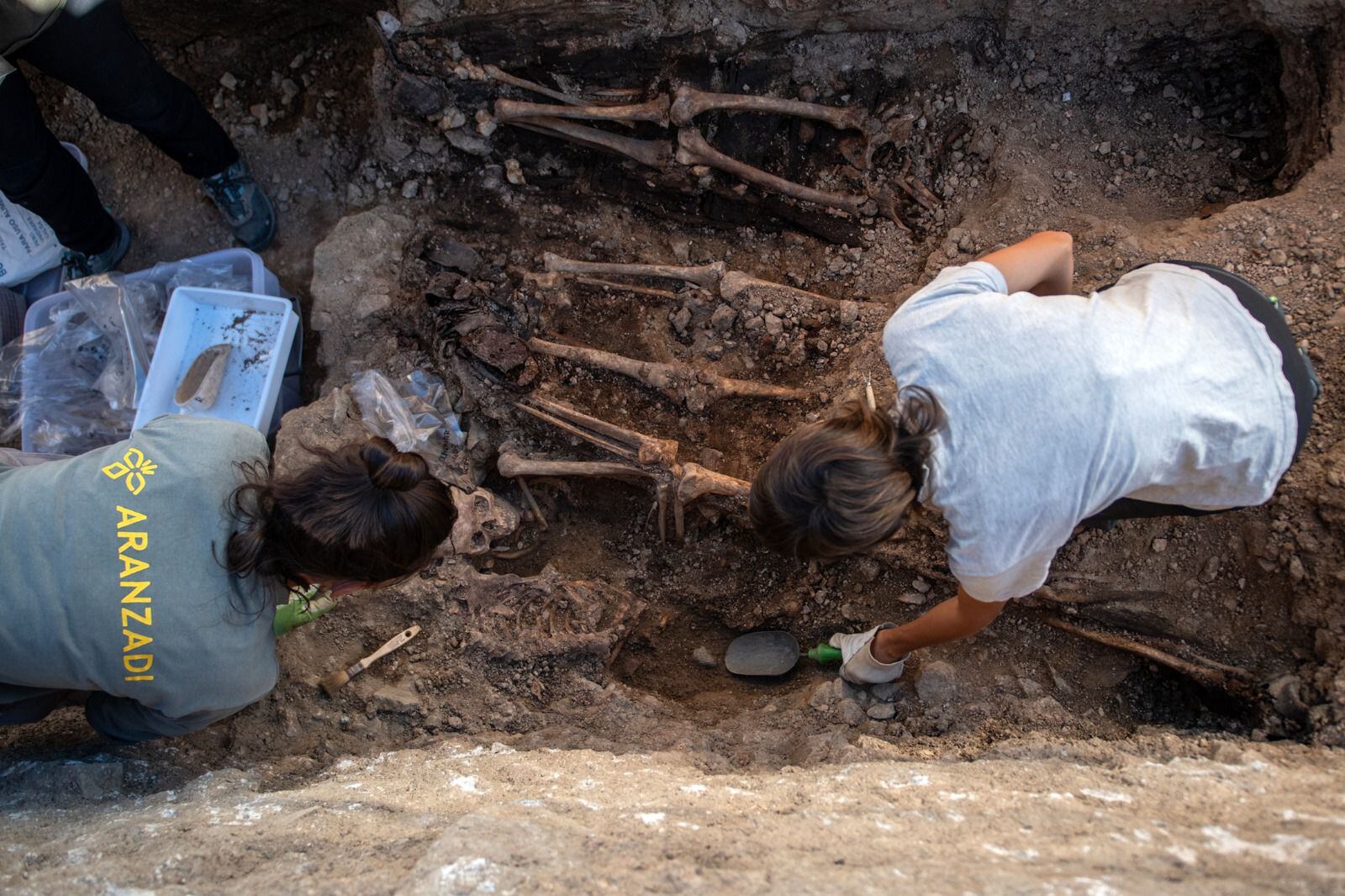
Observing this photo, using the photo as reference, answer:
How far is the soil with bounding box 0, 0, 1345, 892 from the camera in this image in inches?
93.7

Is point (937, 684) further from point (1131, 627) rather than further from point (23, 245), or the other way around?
point (23, 245)

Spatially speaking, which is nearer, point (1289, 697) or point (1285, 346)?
point (1285, 346)

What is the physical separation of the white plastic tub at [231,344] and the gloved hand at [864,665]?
2580 mm

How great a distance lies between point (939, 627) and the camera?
230cm

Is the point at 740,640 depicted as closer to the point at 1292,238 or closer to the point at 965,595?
Answer: the point at 965,595

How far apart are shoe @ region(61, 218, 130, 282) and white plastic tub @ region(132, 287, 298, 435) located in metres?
0.48

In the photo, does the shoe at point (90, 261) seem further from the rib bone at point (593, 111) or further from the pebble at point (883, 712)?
the pebble at point (883, 712)

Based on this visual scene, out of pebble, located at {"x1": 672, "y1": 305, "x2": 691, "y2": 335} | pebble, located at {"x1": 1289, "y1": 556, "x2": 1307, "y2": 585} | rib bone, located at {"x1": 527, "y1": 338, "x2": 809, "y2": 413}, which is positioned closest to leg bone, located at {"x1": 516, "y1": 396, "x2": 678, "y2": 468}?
rib bone, located at {"x1": 527, "y1": 338, "x2": 809, "y2": 413}

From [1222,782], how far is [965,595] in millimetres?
686

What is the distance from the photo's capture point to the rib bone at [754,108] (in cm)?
318

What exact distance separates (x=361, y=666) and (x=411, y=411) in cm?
105

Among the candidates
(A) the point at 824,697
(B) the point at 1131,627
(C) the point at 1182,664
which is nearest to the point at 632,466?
(A) the point at 824,697

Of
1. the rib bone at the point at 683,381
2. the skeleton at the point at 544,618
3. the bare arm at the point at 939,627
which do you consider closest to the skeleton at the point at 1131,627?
the bare arm at the point at 939,627

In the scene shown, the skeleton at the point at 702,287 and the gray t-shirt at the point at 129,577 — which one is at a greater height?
the skeleton at the point at 702,287
